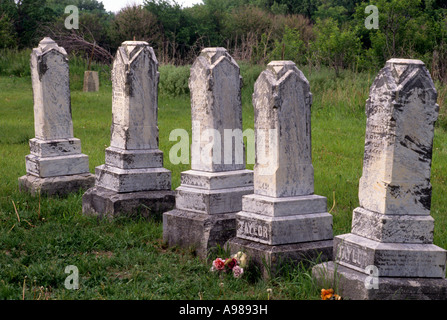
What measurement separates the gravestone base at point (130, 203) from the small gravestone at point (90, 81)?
502 inches

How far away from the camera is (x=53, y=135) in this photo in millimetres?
7094

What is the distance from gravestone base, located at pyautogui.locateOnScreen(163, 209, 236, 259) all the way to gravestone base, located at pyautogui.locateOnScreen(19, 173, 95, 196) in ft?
7.10

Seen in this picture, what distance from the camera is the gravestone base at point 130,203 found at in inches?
232

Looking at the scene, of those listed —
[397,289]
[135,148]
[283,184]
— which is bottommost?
[397,289]

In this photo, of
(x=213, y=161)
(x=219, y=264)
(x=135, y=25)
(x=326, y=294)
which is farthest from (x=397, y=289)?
(x=135, y=25)

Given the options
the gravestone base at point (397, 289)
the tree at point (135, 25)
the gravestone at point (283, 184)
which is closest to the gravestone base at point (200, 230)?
the gravestone at point (283, 184)

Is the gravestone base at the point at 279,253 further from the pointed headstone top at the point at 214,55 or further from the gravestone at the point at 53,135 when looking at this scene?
the gravestone at the point at 53,135

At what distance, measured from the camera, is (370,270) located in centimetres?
373

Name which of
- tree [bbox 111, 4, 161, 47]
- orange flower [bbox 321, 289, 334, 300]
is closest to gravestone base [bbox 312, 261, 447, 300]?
orange flower [bbox 321, 289, 334, 300]

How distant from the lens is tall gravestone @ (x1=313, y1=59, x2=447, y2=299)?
3664 mm

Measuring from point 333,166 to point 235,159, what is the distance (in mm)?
3362

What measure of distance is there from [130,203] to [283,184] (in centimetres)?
203

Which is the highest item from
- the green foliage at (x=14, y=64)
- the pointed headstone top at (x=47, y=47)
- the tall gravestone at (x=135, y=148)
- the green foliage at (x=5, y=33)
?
the green foliage at (x=5, y=33)

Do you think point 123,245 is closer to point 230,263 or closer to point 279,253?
point 230,263
